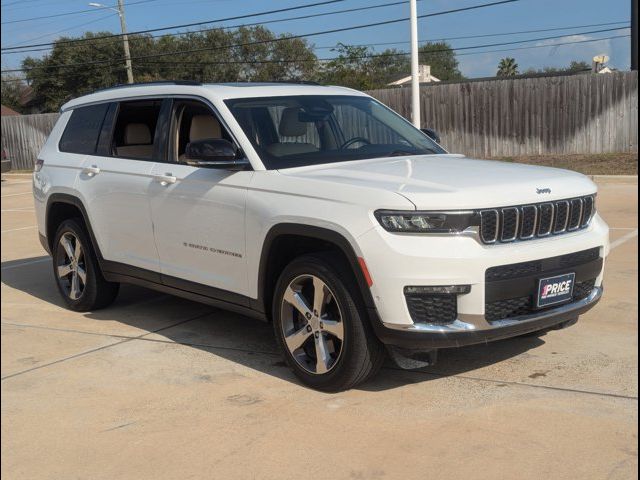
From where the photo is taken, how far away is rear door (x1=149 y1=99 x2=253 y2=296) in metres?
5.19

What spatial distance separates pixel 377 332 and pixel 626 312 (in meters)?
2.82

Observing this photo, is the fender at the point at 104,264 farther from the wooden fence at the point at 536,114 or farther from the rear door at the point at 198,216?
the wooden fence at the point at 536,114

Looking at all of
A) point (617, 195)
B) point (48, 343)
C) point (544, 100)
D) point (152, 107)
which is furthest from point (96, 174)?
point (544, 100)

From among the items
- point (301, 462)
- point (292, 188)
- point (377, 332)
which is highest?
point (292, 188)

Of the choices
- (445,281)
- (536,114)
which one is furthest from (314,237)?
(536,114)

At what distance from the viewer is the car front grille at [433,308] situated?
4.23m

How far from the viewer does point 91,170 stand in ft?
21.4

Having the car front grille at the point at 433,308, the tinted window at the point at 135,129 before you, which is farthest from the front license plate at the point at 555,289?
the tinted window at the point at 135,129

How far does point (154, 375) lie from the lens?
17.0 feet

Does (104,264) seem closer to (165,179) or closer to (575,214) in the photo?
(165,179)

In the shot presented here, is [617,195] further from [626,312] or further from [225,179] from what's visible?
[225,179]

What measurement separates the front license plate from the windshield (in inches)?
62.0

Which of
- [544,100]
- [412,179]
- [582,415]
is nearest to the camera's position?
[582,415]

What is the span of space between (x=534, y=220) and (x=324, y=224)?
45.9 inches
